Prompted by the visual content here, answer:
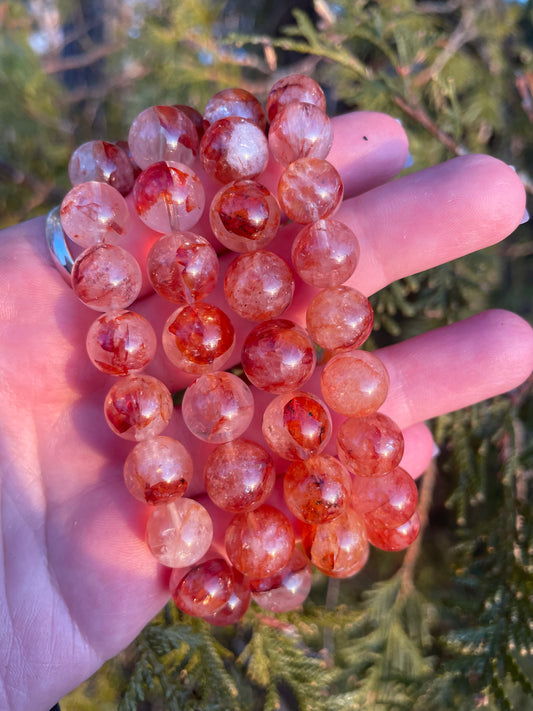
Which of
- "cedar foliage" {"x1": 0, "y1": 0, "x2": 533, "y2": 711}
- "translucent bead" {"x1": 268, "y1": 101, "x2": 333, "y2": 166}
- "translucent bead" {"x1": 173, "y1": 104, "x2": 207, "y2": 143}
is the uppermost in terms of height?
"translucent bead" {"x1": 173, "y1": 104, "x2": 207, "y2": 143}

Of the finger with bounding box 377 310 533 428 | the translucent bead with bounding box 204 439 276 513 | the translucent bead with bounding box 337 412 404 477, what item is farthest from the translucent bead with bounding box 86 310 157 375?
the finger with bounding box 377 310 533 428

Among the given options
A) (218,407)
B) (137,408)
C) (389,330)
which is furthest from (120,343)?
(389,330)

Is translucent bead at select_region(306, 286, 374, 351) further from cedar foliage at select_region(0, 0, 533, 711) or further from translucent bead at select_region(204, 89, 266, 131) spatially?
translucent bead at select_region(204, 89, 266, 131)

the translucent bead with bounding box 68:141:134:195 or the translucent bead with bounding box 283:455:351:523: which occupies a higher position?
the translucent bead with bounding box 68:141:134:195

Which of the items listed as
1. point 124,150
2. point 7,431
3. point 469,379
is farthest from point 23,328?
point 469,379

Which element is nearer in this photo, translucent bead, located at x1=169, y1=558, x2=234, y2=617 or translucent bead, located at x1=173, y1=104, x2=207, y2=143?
translucent bead, located at x1=169, y1=558, x2=234, y2=617

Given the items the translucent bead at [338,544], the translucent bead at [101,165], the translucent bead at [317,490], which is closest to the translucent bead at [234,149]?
the translucent bead at [101,165]

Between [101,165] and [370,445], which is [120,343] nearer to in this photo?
[101,165]
